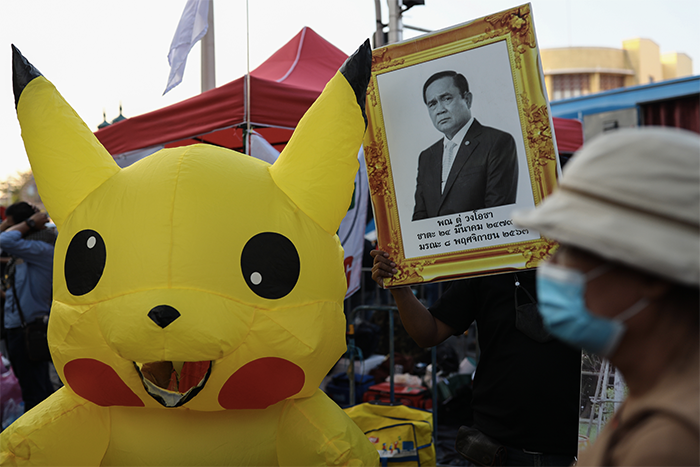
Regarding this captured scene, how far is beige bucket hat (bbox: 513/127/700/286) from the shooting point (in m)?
0.85

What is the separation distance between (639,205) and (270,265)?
1.72 m

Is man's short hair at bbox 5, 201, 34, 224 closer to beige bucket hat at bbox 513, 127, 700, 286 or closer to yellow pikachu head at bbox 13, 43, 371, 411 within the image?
yellow pikachu head at bbox 13, 43, 371, 411

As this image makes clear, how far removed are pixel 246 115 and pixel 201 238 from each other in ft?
6.36

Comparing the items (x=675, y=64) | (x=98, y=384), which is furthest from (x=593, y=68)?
(x=98, y=384)

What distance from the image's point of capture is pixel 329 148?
8.63ft

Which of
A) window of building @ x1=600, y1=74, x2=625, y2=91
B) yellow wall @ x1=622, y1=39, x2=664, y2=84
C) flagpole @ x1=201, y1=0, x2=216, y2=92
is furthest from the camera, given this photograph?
yellow wall @ x1=622, y1=39, x2=664, y2=84

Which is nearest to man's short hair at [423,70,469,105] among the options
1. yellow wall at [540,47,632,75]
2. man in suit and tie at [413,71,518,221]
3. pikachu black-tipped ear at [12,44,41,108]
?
man in suit and tie at [413,71,518,221]

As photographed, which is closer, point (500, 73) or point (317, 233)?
point (500, 73)

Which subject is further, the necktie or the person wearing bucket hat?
the necktie

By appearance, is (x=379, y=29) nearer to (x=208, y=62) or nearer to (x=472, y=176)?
(x=208, y=62)

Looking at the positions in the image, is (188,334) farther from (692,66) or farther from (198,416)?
(692,66)

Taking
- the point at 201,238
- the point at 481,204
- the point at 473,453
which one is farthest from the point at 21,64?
the point at 473,453

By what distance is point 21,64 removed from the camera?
2.77m

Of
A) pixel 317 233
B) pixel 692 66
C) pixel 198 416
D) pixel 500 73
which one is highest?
pixel 692 66
